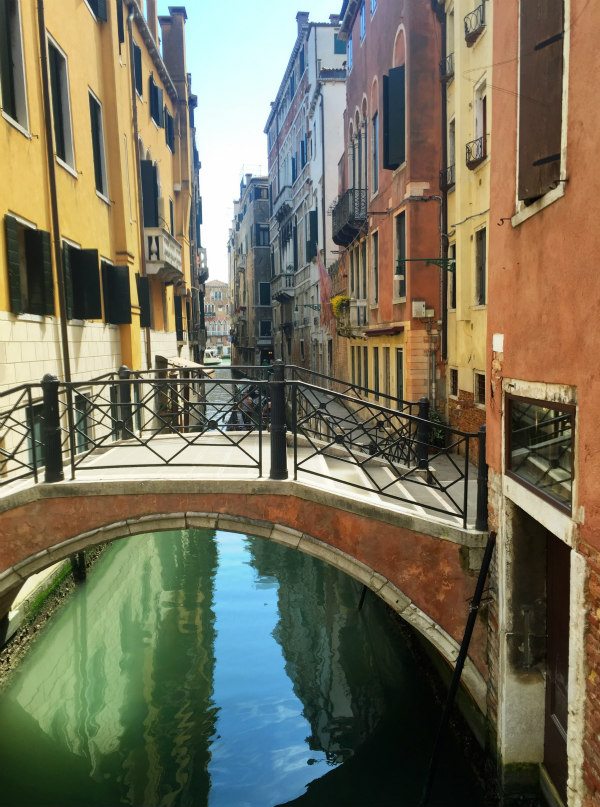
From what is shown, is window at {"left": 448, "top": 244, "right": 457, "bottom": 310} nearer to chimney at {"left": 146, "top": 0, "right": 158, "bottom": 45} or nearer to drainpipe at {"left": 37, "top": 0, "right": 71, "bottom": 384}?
drainpipe at {"left": 37, "top": 0, "right": 71, "bottom": 384}

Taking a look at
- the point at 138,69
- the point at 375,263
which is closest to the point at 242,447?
the point at 375,263

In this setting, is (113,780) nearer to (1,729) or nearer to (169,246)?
(1,729)

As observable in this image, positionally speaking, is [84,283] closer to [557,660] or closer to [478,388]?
[478,388]

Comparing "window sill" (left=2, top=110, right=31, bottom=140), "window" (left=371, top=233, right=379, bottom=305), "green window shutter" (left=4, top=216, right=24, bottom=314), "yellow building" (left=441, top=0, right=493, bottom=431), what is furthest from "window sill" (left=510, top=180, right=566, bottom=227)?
"window" (left=371, top=233, right=379, bottom=305)

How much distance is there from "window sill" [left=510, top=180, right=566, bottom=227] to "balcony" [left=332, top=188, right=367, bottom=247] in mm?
12783

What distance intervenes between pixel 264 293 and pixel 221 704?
42.3m

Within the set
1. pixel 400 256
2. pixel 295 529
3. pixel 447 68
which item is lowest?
pixel 295 529

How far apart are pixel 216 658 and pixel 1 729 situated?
9.26 ft

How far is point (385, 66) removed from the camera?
15438mm

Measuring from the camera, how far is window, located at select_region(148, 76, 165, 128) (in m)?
17.2

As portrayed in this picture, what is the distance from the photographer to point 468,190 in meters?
12.0

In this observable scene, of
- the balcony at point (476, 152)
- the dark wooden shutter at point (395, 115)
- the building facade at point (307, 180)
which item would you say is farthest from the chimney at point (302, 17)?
the balcony at point (476, 152)

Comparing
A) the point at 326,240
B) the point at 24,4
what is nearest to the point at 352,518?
the point at 24,4

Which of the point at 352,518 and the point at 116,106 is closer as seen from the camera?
the point at 352,518
